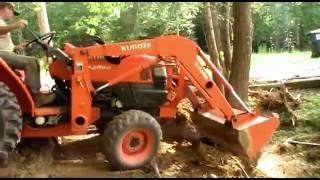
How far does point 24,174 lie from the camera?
5355 millimetres

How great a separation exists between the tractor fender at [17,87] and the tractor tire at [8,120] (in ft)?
0.53

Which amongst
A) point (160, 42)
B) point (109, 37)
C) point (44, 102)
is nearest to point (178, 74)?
point (160, 42)

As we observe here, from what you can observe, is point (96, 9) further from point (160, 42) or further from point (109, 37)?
point (109, 37)

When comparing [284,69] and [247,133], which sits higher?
[247,133]

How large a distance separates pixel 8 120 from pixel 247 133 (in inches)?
115

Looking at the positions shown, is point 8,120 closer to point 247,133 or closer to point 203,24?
point 247,133

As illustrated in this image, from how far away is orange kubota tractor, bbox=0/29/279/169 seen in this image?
5773 mm

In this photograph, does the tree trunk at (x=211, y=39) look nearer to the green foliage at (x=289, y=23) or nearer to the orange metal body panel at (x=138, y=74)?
the orange metal body panel at (x=138, y=74)

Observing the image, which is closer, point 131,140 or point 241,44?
point 131,140

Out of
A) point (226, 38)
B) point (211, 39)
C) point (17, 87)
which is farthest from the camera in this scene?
point (226, 38)

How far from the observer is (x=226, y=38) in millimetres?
10953

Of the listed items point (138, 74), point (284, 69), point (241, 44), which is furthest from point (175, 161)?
point (284, 69)

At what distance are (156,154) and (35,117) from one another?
4.99 ft

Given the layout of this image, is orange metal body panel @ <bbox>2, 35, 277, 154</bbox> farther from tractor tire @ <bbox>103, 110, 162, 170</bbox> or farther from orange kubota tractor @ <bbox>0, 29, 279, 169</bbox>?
tractor tire @ <bbox>103, 110, 162, 170</bbox>
